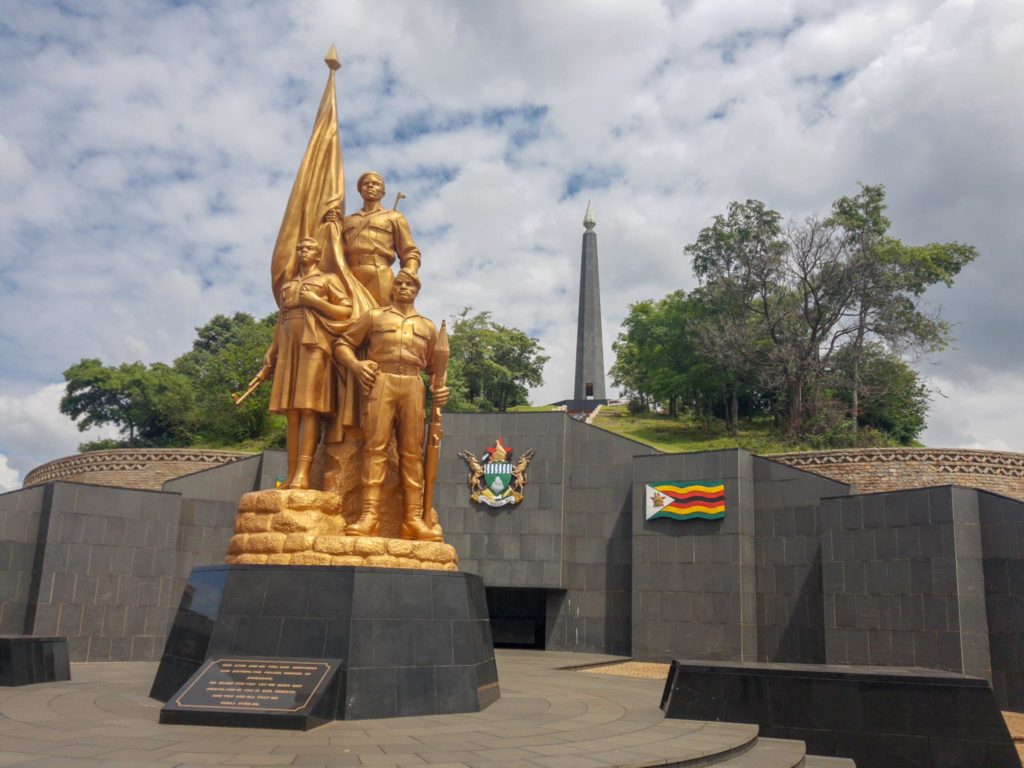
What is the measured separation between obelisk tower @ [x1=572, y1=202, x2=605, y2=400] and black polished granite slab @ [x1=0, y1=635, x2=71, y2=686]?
46.8 meters

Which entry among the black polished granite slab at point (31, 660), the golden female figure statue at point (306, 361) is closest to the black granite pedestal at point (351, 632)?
the golden female figure statue at point (306, 361)

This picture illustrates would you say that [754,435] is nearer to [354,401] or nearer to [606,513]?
[606,513]

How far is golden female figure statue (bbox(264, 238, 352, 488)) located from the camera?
1059cm

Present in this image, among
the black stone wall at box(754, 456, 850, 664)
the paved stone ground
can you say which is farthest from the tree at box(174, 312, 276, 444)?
the paved stone ground

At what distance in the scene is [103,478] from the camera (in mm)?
25844

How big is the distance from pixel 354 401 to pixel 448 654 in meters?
3.48

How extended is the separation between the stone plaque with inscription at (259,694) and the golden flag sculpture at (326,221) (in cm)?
336

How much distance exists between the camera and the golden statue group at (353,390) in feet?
32.8

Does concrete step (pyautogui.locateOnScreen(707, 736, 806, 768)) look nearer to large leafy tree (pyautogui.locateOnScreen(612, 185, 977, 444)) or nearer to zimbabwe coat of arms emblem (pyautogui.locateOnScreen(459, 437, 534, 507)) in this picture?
zimbabwe coat of arms emblem (pyautogui.locateOnScreen(459, 437, 534, 507))

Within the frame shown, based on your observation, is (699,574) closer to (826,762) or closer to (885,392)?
(826,762)

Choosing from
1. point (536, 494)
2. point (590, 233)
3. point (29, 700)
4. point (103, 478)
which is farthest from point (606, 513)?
point (590, 233)

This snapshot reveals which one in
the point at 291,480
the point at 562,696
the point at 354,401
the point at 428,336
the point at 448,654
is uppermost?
the point at 428,336

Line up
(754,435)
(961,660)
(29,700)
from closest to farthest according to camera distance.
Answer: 1. (29,700)
2. (961,660)
3. (754,435)

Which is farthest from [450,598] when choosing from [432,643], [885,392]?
[885,392]
